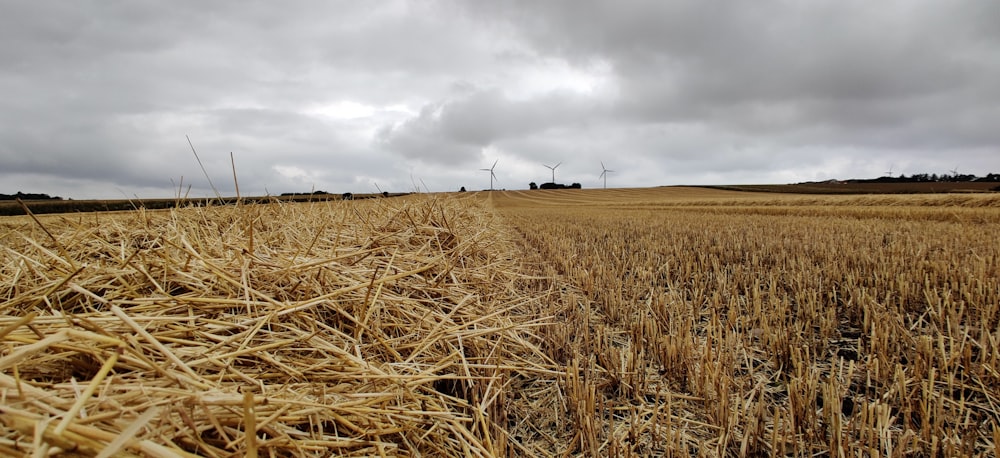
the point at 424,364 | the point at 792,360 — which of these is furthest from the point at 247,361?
the point at 792,360

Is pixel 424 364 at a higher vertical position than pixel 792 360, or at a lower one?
higher

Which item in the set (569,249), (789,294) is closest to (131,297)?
(789,294)

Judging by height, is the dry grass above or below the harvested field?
above

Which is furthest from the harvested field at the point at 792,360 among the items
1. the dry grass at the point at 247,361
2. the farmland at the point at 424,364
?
the dry grass at the point at 247,361

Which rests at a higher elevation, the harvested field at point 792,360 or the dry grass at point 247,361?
the dry grass at point 247,361

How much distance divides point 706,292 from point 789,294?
786 millimetres

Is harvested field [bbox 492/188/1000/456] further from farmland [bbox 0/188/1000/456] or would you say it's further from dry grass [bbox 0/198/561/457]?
dry grass [bbox 0/198/561/457]

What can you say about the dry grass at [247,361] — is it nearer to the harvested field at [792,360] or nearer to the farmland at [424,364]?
the farmland at [424,364]

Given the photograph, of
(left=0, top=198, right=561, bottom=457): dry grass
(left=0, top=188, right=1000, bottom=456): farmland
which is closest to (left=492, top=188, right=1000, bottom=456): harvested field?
(left=0, top=188, right=1000, bottom=456): farmland

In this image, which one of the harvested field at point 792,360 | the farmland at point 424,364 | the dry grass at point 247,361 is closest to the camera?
the dry grass at point 247,361

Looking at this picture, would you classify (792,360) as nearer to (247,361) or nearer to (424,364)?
(424,364)

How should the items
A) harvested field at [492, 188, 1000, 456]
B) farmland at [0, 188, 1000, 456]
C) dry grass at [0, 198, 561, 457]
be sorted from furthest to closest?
harvested field at [492, 188, 1000, 456] < farmland at [0, 188, 1000, 456] < dry grass at [0, 198, 561, 457]

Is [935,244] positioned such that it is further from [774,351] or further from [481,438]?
[481,438]

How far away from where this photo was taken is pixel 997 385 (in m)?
1.99
